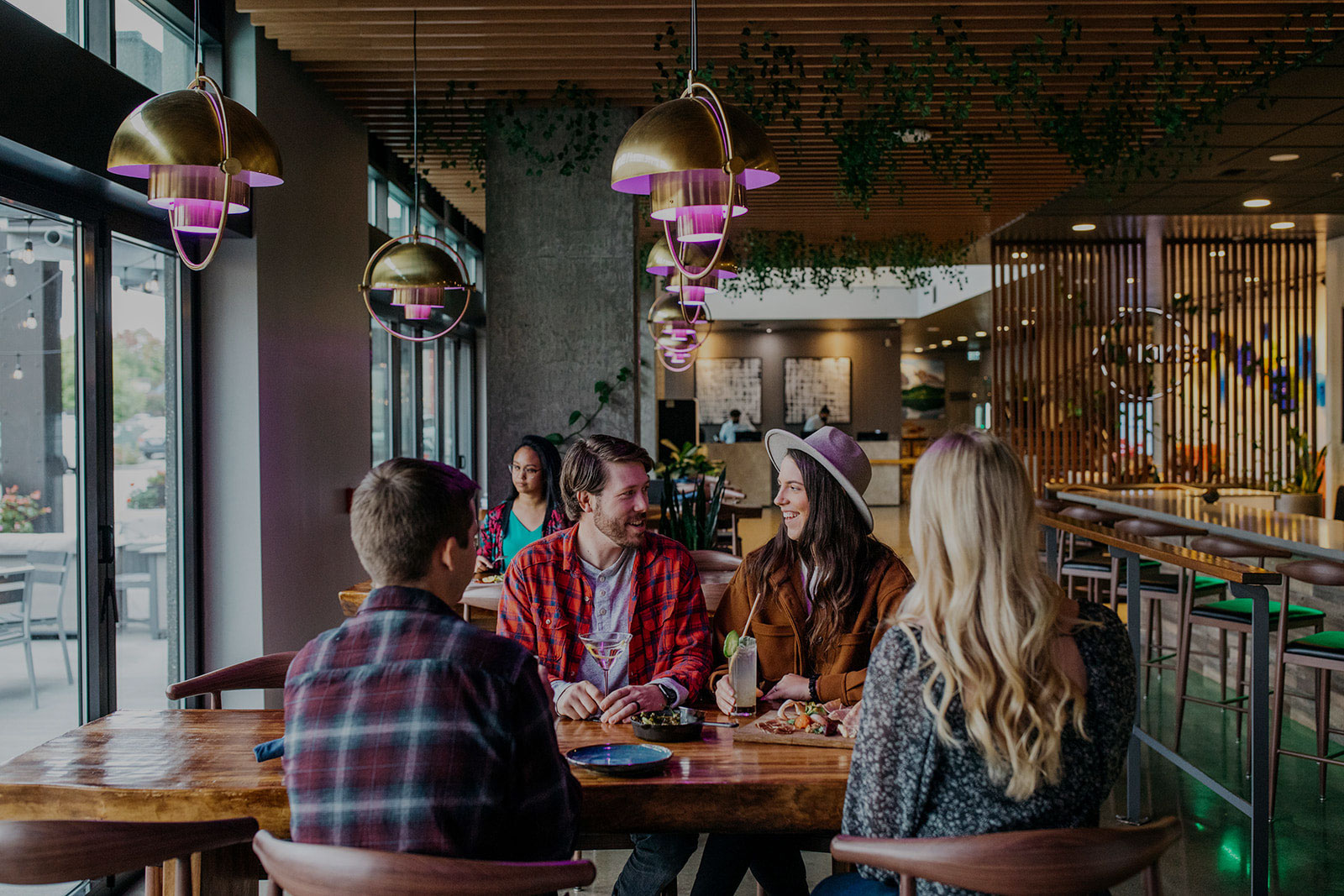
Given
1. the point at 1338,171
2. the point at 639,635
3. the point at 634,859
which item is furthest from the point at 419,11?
the point at 1338,171

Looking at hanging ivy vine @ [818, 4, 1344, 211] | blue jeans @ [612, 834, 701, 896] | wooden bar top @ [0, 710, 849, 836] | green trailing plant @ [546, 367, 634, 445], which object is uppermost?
hanging ivy vine @ [818, 4, 1344, 211]

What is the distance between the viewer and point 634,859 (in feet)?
8.70

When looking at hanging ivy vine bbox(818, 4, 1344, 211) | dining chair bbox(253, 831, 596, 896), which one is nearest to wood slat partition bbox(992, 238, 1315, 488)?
hanging ivy vine bbox(818, 4, 1344, 211)

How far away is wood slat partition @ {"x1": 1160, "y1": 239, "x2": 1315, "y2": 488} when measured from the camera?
33.6 feet

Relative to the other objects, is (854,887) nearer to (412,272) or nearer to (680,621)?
(680,621)

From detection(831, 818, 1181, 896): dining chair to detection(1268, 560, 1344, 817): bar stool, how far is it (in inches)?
106

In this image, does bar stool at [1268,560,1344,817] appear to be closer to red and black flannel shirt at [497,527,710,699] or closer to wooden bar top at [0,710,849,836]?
red and black flannel shirt at [497,527,710,699]

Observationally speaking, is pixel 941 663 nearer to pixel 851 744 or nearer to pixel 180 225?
pixel 851 744

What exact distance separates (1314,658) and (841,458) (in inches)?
97.2

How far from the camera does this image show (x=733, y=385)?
19047 millimetres

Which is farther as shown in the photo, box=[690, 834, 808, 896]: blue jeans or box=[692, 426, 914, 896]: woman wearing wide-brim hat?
box=[692, 426, 914, 896]: woman wearing wide-brim hat

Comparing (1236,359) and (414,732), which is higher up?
(1236,359)

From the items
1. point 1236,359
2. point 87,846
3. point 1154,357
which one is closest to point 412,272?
point 87,846

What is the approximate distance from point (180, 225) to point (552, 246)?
3.76 m
